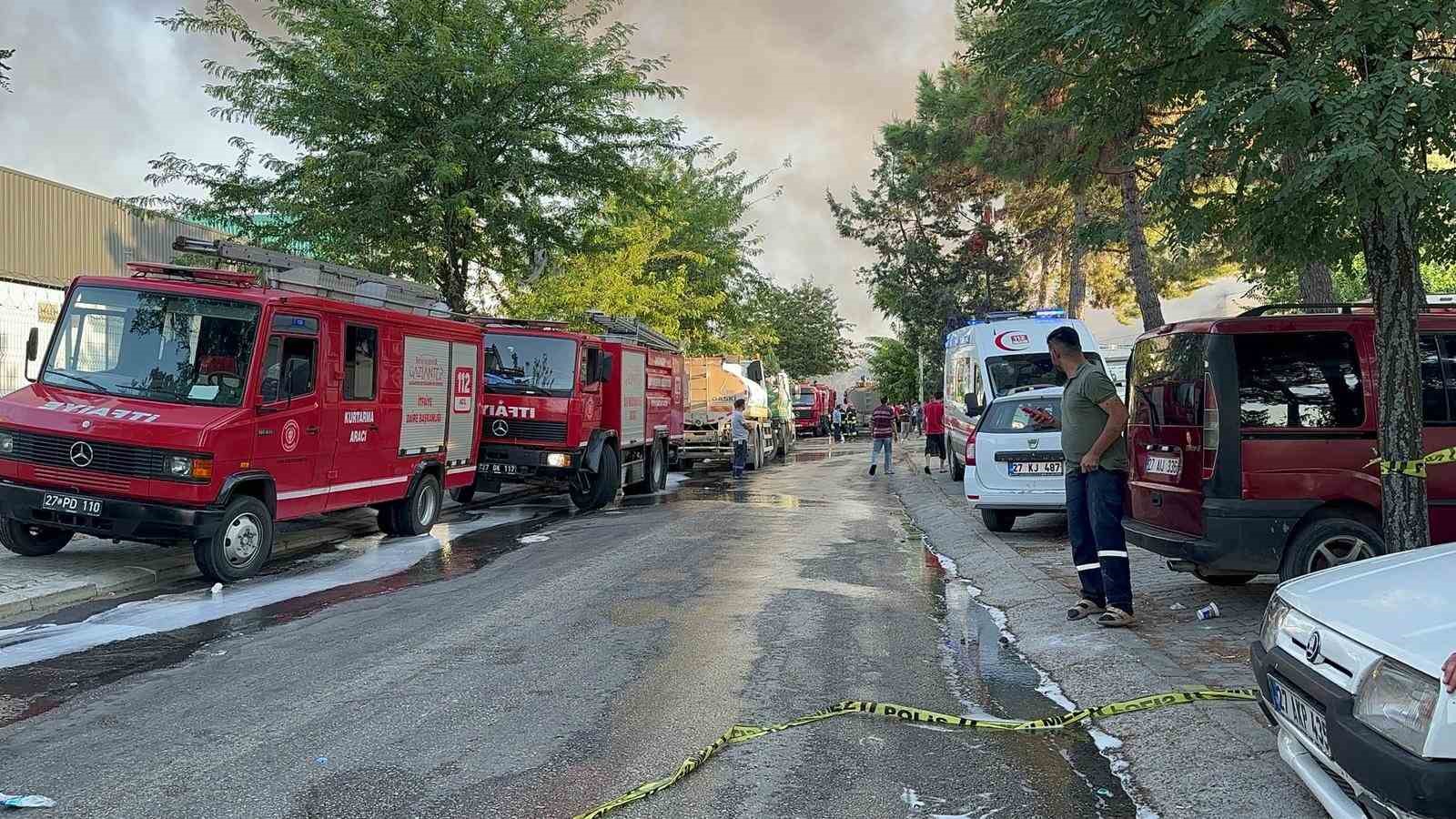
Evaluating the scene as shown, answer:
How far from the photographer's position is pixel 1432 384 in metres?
7.53

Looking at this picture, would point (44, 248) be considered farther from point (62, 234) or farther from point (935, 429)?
point (935, 429)

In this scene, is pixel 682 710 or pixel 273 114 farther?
pixel 273 114

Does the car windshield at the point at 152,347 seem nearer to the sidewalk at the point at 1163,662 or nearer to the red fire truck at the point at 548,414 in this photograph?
the red fire truck at the point at 548,414

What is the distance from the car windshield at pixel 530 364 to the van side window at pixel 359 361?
4305 millimetres

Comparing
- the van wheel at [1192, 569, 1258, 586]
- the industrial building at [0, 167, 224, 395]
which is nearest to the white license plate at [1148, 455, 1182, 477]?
the van wheel at [1192, 569, 1258, 586]

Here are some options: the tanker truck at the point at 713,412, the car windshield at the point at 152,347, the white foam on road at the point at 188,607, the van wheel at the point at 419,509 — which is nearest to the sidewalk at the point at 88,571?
the white foam on road at the point at 188,607

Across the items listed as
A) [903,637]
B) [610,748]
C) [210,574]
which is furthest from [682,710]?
[210,574]

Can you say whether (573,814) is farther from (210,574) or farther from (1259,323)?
(210,574)

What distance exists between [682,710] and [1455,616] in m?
3.33

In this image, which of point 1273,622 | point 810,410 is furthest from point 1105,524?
point 810,410

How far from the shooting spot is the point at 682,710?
5469mm

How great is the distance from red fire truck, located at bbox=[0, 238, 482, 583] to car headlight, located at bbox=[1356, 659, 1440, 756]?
28.5ft

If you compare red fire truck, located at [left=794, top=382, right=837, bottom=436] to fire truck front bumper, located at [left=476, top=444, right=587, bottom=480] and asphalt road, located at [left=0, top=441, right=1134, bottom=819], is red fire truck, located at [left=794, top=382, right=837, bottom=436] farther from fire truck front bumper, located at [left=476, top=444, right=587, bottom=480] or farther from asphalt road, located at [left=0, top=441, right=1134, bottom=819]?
asphalt road, located at [left=0, top=441, right=1134, bottom=819]

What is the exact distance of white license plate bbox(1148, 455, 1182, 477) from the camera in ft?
25.1
